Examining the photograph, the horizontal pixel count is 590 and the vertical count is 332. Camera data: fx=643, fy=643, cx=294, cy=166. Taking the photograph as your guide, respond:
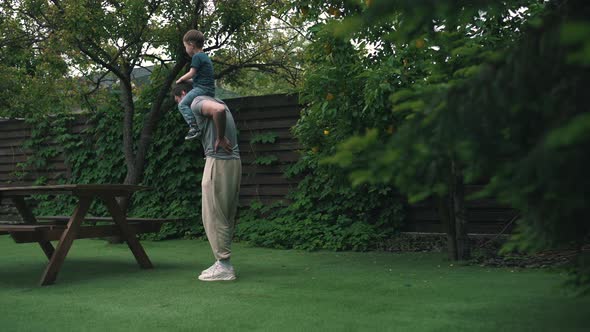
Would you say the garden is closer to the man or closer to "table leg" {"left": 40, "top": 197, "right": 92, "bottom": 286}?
"table leg" {"left": 40, "top": 197, "right": 92, "bottom": 286}

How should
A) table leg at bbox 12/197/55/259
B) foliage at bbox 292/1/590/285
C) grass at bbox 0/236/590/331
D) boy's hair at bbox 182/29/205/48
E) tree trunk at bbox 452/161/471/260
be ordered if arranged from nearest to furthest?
1. foliage at bbox 292/1/590/285
2. grass at bbox 0/236/590/331
3. boy's hair at bbox 182/29/205/48
4. tree trunk at bbox 452/161/471/260
5. table leg at bbox 12/197/55/259

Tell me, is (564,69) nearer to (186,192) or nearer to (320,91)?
(320,91)

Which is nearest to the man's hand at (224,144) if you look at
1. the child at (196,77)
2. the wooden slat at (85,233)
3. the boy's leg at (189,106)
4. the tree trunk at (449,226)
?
the child at (196,77)

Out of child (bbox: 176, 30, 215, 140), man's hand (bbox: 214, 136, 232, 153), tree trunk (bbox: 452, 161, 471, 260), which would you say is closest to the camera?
man's hand (bbox: 214, 136, 232, 153)

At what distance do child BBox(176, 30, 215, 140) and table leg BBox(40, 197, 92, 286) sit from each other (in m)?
1.02

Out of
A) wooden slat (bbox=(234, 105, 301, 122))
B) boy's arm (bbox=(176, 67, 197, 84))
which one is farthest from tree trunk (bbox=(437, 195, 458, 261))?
wooden slat (bbox=(234, 105, 301, 122))

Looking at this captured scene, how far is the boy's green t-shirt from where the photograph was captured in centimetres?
501

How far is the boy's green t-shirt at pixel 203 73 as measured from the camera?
16.4 ft

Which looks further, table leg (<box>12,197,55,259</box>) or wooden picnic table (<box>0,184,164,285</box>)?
table leg (<box>12,197,55,259</box>)

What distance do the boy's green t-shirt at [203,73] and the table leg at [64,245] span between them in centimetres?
128

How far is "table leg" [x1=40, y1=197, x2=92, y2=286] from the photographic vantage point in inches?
194

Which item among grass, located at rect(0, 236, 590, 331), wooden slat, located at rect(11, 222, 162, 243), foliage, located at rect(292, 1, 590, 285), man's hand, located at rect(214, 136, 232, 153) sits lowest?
grass, located at rect(0, 236, 590, 331)

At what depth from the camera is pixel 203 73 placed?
200 inches

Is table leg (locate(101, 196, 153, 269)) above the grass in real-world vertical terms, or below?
above
